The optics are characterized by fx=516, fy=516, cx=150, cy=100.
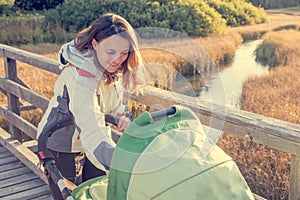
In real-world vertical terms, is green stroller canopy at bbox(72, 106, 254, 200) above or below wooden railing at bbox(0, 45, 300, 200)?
above

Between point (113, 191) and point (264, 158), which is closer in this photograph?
point (113, 191)

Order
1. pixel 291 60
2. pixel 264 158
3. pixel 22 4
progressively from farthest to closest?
pixel 22 4
pixel 291 60
pixel 264 158

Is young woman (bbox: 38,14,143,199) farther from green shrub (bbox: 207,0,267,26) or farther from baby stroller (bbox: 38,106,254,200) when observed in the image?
green shrub (bbox: 207,0,267,26)

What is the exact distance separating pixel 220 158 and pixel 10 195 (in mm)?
2059

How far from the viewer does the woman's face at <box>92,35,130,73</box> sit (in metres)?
1.93

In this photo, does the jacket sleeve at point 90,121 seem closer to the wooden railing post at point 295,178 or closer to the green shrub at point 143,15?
the wooden railing post at point 295,178

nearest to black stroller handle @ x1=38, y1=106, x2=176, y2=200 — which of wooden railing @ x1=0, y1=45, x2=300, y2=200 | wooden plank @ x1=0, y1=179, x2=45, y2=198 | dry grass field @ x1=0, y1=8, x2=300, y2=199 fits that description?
wooden railing @ x1=0, y1=45, x2=300, y2=200

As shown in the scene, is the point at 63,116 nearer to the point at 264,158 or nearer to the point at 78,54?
the point at 78,54

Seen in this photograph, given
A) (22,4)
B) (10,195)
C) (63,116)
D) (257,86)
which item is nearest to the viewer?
(63,116)

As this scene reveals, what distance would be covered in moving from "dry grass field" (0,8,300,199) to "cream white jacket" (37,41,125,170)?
239 centimetres

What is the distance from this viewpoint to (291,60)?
41.7ft

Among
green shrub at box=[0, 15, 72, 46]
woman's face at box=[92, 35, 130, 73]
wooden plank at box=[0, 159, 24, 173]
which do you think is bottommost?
green shrub at box=[0, 15, 72, 46]

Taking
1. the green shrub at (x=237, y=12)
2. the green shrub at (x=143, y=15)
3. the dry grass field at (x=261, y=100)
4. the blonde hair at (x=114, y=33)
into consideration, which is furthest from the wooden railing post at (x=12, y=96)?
the green shrub at (x=237, y=12)

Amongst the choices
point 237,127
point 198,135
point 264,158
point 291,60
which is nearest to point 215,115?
point 237,127
